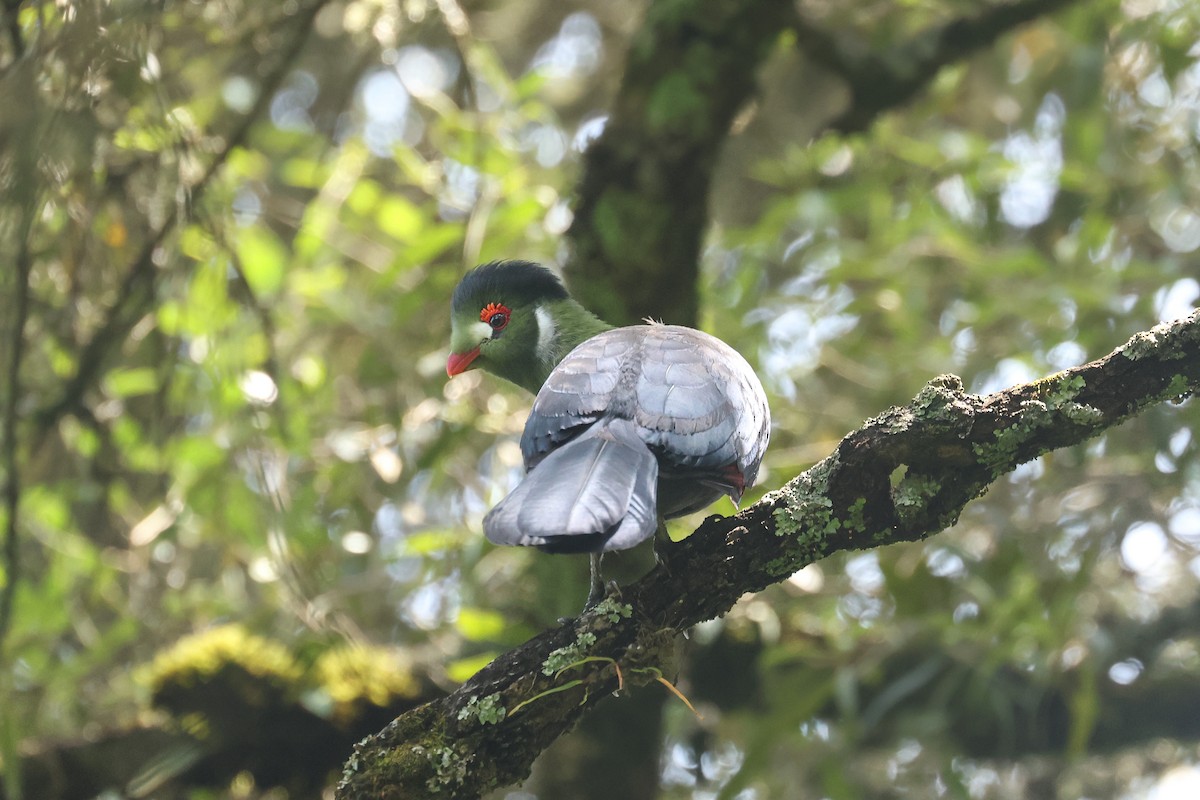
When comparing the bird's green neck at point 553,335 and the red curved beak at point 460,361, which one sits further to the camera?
the red curved beak at point 460,361

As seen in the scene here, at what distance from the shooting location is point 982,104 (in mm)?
7273

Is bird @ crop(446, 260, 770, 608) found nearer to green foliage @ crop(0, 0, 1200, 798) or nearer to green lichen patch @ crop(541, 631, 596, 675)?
green lichen patch @ crop(541, 631, 596, 675)

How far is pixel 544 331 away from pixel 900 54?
228 cm

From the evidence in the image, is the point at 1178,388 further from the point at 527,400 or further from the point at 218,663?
the point at 218,663

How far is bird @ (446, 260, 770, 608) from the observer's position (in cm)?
216

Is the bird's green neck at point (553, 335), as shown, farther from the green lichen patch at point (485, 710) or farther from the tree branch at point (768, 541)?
the green lichen patch at point (485, 710)

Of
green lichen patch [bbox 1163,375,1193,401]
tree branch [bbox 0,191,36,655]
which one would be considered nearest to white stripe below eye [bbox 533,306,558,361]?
tree branch [bbox 0,191,36,655]

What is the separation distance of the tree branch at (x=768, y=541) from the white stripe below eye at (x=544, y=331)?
1.55m

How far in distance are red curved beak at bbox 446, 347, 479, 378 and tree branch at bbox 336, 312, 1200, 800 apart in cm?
175

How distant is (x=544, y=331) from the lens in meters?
3.95

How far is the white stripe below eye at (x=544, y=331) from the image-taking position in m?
3.90

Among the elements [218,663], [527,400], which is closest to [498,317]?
[527,400]

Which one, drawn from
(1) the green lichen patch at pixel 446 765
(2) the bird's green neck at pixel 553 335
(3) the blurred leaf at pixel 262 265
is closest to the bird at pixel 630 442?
(1) the green lichen patch at pixel 446 765

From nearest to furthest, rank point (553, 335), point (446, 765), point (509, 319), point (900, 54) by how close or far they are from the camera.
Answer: point (446, 765), point (553, 335), point (509, 319), point (900, 54)
